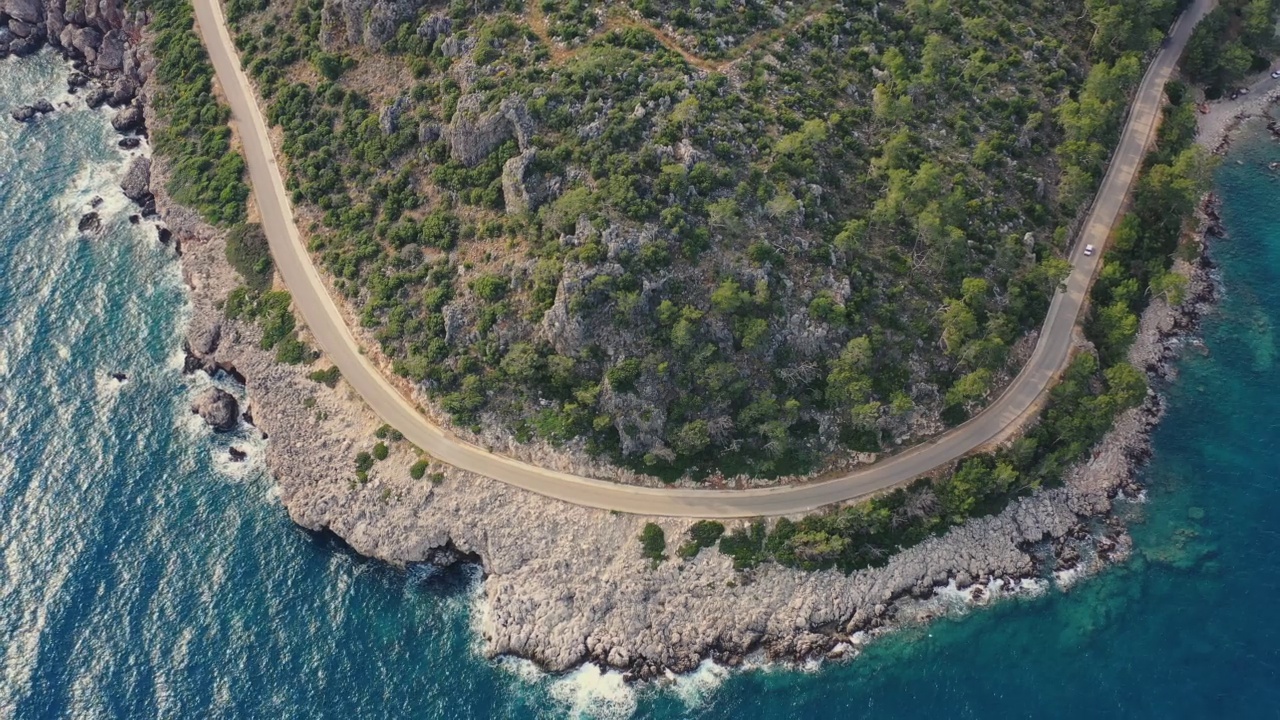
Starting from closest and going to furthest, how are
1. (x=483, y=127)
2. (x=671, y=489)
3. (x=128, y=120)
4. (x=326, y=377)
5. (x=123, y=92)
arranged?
(x=671, y=489)
(x=326, y=377)
(x=483, y=127)
(x=128, y=120)
(x=123, y=92)

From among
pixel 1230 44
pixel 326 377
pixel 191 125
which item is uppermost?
pixel 1230 44

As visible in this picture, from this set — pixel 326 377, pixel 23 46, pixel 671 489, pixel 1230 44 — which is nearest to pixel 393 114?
pixel 326 377

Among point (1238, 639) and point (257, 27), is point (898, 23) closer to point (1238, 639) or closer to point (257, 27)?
point (1238, 639)

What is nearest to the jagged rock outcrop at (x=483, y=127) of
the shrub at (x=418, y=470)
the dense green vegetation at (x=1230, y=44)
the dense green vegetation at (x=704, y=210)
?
the dense green vegetation at (x=704, y=210)

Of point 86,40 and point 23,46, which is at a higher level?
point 86,40

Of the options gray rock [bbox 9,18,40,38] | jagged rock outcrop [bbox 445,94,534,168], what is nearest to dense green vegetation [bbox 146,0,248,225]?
gray rock [bbox 9,18,40,38]

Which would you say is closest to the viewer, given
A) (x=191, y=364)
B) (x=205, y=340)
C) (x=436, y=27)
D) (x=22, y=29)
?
(x=191, y=364)

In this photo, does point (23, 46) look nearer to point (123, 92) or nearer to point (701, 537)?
point (123, 92)
